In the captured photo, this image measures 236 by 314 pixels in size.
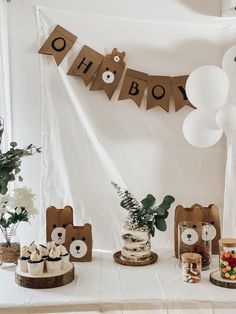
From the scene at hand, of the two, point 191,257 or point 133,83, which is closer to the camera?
point 191,257

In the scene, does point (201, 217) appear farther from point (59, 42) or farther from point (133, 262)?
point (59, 42)

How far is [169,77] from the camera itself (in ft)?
6.67

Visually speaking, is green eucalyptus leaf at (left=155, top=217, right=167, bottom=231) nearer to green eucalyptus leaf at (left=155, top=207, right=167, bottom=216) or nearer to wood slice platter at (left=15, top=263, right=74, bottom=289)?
green eucalyptus leaf at (left=155, top=207, right=167, bottom=216)

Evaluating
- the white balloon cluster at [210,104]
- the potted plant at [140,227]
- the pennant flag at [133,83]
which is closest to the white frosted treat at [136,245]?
the potted plant at [140,227]

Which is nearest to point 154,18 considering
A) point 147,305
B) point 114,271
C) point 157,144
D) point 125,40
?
point 125,40

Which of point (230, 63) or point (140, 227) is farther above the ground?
point (230, 63)

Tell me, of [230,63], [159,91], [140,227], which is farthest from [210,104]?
[140,227]

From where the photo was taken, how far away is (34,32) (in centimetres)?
204

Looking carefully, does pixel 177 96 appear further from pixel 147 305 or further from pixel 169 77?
pixel 147 305

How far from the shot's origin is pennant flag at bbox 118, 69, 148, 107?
2.02 metres

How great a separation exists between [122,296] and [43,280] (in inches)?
11.1

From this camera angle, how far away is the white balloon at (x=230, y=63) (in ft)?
5.95

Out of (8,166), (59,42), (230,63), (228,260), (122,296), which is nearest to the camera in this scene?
(122,296)

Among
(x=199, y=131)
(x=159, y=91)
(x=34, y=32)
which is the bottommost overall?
(x=199, y=131)
